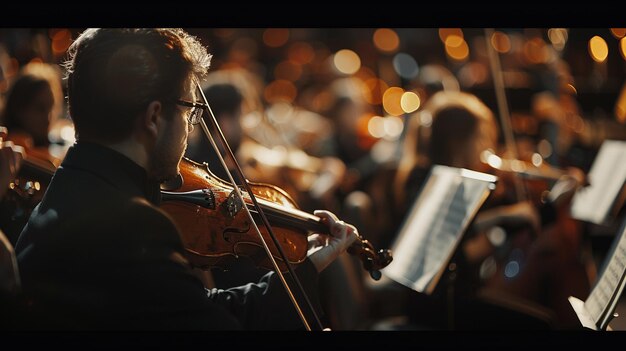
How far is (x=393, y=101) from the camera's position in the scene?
28.2 feet

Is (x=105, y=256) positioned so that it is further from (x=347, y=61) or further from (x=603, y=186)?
(x=347, y=61)

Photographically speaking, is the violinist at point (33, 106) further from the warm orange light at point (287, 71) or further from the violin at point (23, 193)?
the warm orange light at point (287, 71)

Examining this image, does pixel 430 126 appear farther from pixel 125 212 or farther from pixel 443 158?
pixel 125 212

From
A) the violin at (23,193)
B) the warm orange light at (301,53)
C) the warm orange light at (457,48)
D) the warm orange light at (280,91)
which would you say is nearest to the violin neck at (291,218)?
the violin at (23,193)

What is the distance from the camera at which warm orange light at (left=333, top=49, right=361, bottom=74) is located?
1047 centimetres

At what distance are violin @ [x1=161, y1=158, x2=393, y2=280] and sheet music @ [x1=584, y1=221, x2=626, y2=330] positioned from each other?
74cm

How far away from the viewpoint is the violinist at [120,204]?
1.73 meters

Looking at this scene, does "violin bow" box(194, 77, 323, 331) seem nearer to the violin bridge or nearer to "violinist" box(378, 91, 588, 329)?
the violin bridge

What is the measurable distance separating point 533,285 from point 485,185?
124 centimetres

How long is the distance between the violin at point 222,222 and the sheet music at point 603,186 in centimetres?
154

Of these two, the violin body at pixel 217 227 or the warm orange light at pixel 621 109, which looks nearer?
the violin body at pixel 217 227

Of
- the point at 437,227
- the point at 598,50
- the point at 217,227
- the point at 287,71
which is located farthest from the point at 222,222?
the point at 287,71

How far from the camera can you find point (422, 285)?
2.60 metres
